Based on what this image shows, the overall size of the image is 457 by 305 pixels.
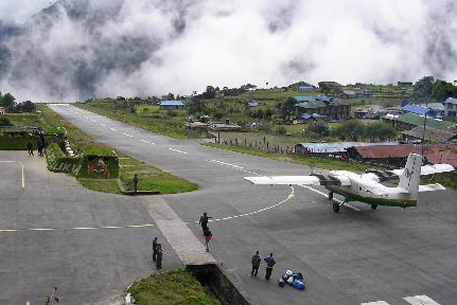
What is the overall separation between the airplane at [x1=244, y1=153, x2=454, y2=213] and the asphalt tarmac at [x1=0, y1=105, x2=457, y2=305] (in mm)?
1418

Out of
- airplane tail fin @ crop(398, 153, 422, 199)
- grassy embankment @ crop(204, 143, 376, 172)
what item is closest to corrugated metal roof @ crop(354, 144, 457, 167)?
grassy embankment @ crop(204, 143, 376, 172)

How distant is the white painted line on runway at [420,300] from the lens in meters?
23.2

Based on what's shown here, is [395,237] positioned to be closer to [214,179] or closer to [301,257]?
[301,257]

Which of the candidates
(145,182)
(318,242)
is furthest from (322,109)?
(318,242)

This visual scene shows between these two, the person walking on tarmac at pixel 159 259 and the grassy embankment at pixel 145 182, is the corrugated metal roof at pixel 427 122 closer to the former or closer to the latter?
the grassy embankment at pixel 145 182

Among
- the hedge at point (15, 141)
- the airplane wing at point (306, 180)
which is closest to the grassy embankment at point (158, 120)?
the hedge at point (15, 141)

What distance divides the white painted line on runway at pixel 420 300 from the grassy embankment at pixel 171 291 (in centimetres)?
869

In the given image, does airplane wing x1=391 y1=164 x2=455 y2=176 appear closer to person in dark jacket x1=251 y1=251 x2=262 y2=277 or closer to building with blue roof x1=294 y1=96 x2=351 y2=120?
person in dark jacket x1=251 y1=251 x2=262 y2=277

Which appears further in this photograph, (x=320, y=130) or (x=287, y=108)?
(x=287, y=108)

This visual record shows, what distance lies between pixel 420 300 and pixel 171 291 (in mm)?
11260

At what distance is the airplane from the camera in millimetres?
33875

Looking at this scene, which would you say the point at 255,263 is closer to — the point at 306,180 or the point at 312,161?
the point at 306,180

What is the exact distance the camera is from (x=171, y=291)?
23109mm

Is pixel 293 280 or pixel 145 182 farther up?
pixel 145 182
